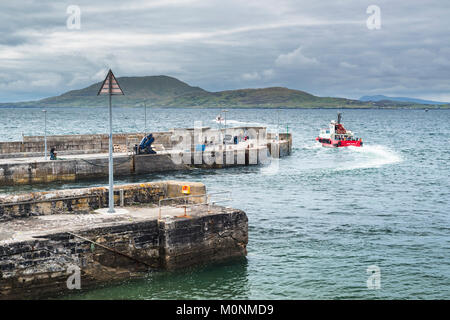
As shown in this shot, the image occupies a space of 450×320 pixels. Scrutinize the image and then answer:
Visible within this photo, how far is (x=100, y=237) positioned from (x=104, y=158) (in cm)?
2634

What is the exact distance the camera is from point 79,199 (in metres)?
18.6

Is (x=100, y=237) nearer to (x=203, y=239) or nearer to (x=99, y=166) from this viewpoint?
(x=203, y=239)

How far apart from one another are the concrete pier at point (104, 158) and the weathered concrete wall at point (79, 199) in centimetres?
2034

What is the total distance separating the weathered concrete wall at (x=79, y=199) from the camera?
1738cm

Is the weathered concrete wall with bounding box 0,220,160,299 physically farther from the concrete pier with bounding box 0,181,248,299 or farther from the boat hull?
the boat hull

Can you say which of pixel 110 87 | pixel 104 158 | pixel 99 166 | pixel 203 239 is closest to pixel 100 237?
pixel 203 239

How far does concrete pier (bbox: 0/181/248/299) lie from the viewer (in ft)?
47.1

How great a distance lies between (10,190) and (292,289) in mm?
25283

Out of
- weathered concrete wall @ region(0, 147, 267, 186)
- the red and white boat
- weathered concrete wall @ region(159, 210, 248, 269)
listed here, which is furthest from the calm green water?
the red and white boat

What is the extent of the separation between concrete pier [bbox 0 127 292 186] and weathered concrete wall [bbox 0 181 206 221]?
66.7ft

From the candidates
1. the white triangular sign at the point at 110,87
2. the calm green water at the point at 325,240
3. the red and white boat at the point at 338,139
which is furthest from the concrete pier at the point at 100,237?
the red and white boat at the point at 338,139
